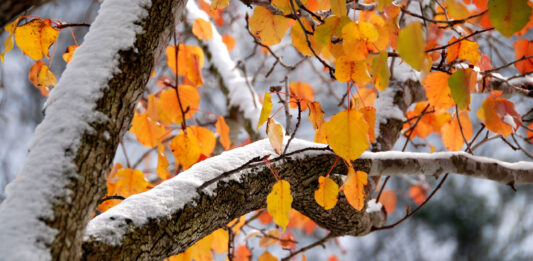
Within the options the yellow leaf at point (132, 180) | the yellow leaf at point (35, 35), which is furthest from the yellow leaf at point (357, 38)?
the yellow leaf at point (132, 180)

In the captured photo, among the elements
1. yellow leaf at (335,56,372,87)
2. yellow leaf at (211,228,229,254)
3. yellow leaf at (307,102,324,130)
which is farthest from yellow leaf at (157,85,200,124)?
yellow leaf at (335,56,372,87)

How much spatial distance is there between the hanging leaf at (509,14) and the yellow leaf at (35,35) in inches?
30.5

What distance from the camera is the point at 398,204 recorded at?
5.05 m

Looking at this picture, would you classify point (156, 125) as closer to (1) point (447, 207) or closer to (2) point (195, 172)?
(2) point (195, 172)

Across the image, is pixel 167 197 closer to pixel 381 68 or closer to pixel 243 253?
pixel 381 68

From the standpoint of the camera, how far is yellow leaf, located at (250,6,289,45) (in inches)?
33.8

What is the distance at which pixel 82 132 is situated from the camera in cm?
59

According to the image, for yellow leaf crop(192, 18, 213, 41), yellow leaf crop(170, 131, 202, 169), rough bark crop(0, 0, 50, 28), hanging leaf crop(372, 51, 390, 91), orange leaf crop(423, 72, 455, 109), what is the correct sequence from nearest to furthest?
1. rough bark crop(0, 0, 50, 28)
2. hanging leaf crop(372, 51, 390, 91)
3. orange leaf crop(423, 72, 455, 109)
4. yellow leaf crop(170, 131, 202, 169)
5. yellow leaf crop(192, 18, 213, 41)

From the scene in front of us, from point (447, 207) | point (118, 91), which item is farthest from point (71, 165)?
point (447, 207)

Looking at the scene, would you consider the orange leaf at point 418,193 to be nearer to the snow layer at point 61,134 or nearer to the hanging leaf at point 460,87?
the hanging leaf at point 460,87

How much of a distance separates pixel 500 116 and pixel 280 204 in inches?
20.6

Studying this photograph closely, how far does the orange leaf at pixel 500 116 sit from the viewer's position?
2.92ft

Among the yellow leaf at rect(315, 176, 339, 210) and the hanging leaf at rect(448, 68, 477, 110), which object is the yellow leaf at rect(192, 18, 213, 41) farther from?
the hanging leaf at rect(448, 68, 477, 110)

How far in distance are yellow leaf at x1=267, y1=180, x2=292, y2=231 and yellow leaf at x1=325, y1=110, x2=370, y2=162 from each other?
129mm
